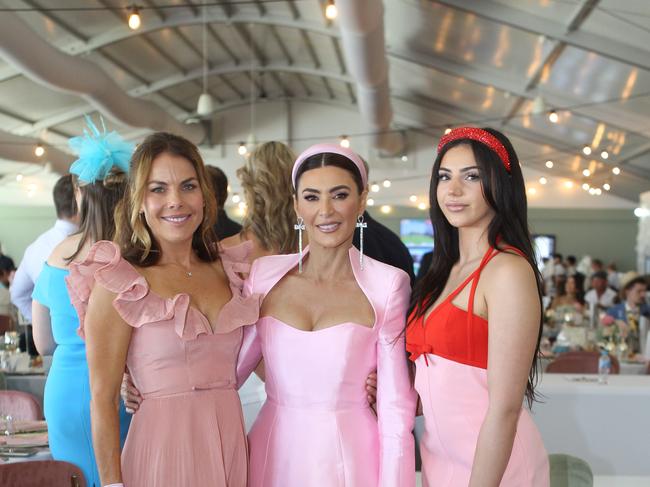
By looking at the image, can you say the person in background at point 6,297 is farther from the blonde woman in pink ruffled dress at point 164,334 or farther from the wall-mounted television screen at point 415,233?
the wall-mounted television screen at point 415,233

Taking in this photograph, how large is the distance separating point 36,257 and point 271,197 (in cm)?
167

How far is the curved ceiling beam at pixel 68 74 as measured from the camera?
27.2 feet

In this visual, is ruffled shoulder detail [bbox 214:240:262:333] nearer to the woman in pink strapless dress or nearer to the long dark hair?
the woman in pink strapless dress

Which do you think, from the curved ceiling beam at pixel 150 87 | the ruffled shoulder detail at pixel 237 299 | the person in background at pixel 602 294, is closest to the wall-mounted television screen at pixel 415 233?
the curved ceiling beam at pixel 150 87

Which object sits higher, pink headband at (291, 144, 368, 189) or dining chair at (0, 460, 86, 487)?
pink headband at (291, 144, 368, 189)

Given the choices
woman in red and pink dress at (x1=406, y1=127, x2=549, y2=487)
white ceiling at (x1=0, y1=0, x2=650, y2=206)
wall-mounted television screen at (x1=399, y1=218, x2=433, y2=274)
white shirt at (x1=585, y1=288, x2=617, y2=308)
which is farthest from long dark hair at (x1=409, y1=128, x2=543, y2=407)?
wall-mounted television screen at (x1=399, y1=218, x2=433, y2=274)

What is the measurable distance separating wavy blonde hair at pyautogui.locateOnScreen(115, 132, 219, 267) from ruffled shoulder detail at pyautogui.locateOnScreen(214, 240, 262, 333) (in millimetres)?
197

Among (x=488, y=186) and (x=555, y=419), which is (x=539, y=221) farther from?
(x=488, y=186)

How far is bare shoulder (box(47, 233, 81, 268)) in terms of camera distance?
3033 mm

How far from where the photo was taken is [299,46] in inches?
596

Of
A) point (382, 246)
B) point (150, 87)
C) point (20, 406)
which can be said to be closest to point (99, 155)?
point (382, 246)

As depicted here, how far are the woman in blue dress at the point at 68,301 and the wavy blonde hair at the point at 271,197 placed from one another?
76 cm

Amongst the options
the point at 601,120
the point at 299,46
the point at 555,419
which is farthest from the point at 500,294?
the point at 299,46

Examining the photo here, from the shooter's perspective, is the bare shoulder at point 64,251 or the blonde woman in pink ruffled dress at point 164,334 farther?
the bare shoulder at point 64,251
